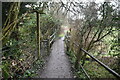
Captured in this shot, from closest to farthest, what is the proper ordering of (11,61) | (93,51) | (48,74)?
(11,61) < (48,74) < (93,51)

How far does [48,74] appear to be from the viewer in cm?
366

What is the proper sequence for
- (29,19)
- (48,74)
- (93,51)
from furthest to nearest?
(93,51) < (29,19) < (48,74)

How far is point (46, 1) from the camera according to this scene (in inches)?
135

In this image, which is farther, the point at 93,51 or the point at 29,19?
the point at 93,51

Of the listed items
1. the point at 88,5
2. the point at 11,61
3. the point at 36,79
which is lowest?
the point at 36,79

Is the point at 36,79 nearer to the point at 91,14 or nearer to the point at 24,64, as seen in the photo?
the point at 24,64

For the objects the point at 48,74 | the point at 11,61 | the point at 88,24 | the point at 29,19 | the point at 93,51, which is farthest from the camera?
the point at 93,51

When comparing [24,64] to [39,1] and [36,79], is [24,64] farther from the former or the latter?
[39,1]

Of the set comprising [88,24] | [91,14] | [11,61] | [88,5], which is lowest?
[11,61]

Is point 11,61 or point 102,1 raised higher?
point 102,1

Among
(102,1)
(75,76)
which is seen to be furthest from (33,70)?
(102,1)

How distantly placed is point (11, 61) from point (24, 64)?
559 millimetres

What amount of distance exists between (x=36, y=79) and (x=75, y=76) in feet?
3.84

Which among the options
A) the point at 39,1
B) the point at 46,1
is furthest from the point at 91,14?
the point at 39,1
